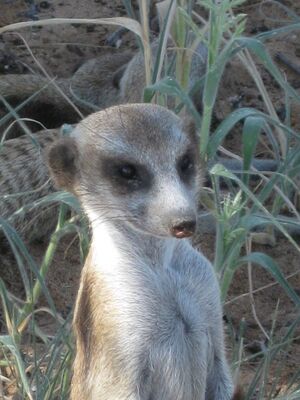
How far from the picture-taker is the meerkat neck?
2934 millimetres

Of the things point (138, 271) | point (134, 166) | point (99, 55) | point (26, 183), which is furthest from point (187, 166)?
point (99, 55)

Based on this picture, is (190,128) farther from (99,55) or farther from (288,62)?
(99,55)

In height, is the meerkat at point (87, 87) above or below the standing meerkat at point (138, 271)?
below

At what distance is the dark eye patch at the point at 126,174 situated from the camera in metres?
2.84

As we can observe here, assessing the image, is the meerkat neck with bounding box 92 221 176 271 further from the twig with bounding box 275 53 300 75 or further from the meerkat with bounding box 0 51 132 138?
the twig with bounding box 275 53 300 75

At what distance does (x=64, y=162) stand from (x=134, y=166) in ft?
0.92

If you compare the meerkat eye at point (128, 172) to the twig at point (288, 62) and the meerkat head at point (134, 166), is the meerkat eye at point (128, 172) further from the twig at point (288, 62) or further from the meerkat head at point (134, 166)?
the twig at point (288, 62)

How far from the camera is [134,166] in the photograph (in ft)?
9.36

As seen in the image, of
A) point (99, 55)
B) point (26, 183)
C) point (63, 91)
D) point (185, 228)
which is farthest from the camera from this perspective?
point (99, 55)

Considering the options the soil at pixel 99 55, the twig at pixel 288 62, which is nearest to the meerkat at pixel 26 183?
the soil at pixel 99 55

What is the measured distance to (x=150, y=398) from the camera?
2.99 meters

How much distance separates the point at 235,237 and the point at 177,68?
726 millimetres

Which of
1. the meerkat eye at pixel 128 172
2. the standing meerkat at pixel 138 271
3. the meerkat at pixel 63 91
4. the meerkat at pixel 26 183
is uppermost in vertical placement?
the meerkat eye at pixel 128 172

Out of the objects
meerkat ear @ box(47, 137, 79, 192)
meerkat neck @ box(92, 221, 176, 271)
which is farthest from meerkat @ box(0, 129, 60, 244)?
meerkat neck @ box(92, 221, 176, 271)
